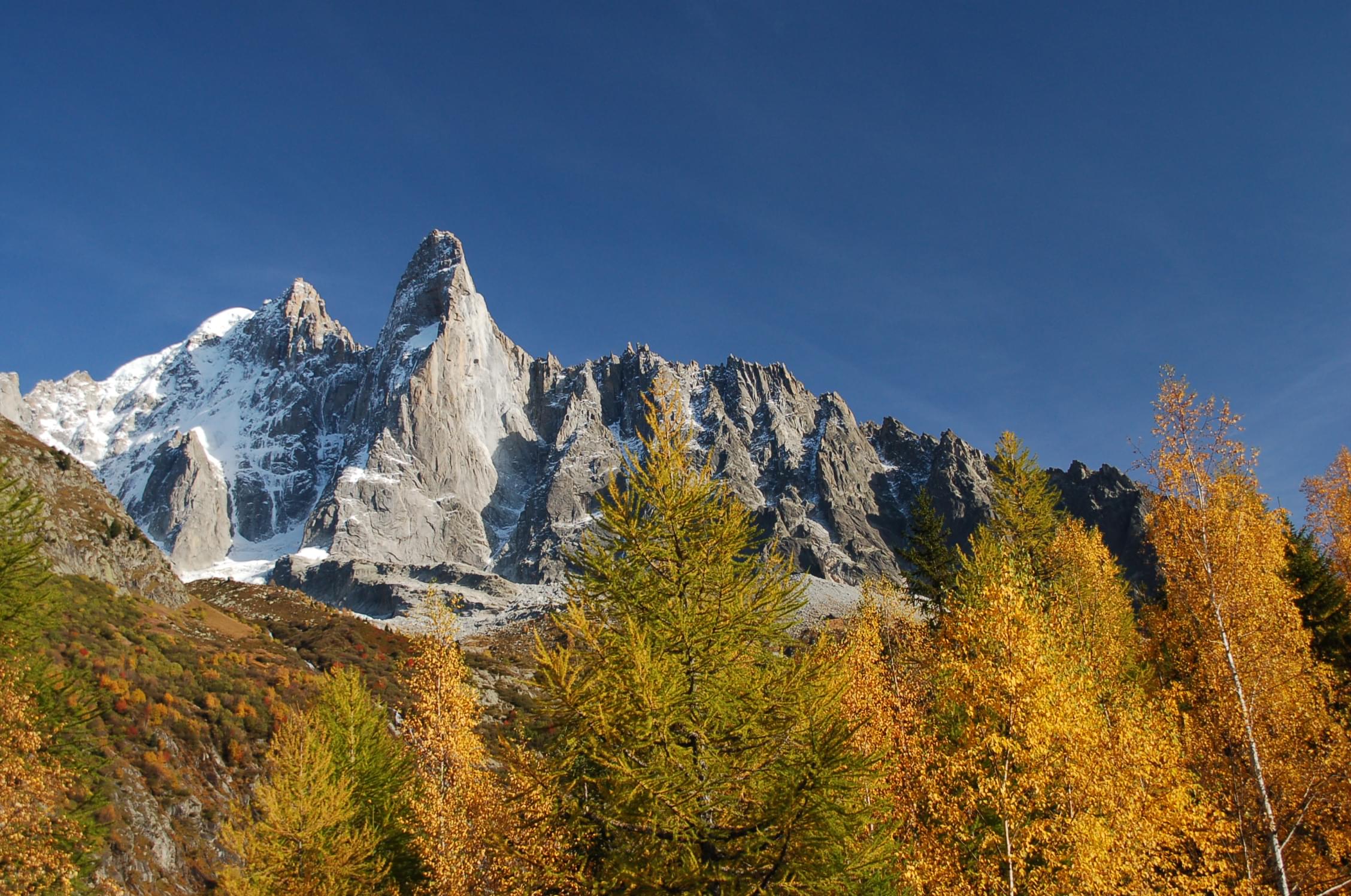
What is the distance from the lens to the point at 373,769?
24.3m

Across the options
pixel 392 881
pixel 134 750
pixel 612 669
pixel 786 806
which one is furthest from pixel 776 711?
pixel 134 750

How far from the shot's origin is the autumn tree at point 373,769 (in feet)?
71.3

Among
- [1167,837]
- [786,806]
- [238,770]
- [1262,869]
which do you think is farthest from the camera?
[238,770]

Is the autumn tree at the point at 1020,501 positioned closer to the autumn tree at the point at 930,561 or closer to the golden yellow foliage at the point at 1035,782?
the autumn tree at the point at 930,561

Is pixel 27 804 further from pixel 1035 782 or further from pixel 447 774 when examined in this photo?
pixel 1035 782

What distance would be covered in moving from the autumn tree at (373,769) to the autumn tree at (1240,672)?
23091 mm

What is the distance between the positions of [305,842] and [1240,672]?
2409cm

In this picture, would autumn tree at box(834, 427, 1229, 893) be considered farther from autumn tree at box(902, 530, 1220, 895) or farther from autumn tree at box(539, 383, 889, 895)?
autumn tree at box(539, 383, 889, 895)

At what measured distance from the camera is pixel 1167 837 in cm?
Answer: 1262

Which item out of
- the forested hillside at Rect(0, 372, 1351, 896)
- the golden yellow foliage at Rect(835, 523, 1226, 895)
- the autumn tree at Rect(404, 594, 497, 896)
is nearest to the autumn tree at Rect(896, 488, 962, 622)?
the forested hillside at Rect(0, 372, 1351, 896)

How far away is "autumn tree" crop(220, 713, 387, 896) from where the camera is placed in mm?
17453

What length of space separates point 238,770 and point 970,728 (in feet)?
113

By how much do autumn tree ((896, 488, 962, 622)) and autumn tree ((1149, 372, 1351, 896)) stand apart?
1121 cm

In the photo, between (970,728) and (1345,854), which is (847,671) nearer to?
(970,728)
